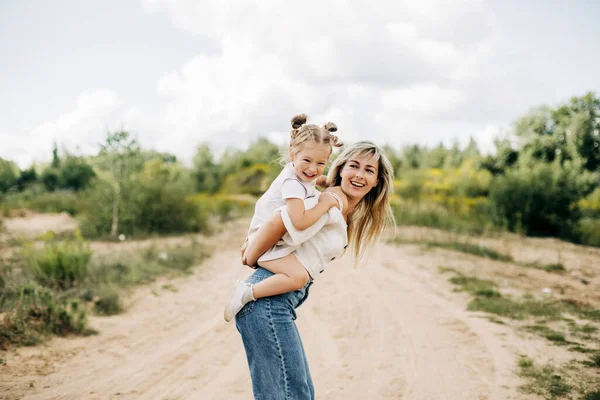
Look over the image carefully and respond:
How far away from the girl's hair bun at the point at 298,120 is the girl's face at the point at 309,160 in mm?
204

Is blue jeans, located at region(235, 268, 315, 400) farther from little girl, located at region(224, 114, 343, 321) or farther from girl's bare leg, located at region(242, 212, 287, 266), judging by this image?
girl's bare leg, located at region(242, 212, 287, 266)

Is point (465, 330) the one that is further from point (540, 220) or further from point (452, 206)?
point (452, 206)

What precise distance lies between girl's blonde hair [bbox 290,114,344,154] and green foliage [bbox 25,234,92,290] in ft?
18.5

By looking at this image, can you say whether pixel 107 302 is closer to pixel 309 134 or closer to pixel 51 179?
pixel 309 134

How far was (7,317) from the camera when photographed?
16.4 feet

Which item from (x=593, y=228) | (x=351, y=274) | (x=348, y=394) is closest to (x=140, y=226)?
(x=351, y=274)

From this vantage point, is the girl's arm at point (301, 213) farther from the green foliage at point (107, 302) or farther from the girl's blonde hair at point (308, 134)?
the green foliage at point (107, 302)

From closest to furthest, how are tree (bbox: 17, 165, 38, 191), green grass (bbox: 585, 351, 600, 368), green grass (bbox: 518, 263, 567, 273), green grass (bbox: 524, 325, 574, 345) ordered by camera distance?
green grass (bbox: 585, 351, 600, 368) < green grass (bbox: 524, 325, 574, 345) < green grass (bbox: 518, 263, 567, 273) < tree (bbox: 17, 165, 38, 191)

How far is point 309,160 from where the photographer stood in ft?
7.58

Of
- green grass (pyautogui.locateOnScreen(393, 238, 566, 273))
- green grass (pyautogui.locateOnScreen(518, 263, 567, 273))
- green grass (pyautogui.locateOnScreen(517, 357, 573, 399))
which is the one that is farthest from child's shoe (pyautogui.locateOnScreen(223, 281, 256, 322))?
Result: green grass (pyautogui.locateOnScreen(518, 263, 567, 273))

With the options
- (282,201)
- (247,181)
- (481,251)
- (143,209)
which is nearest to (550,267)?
(481,251)

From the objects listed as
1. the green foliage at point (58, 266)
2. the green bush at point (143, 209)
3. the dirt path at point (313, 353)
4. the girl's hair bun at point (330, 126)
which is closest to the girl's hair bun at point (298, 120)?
the girl's hair bun at point (330, 126)

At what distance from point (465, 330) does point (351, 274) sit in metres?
3.60

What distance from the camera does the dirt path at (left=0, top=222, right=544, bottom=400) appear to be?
4016 millimetres
